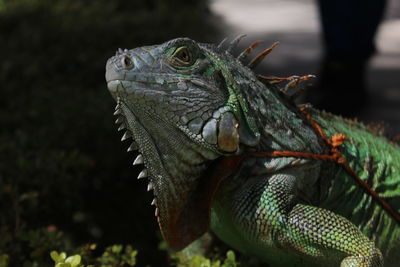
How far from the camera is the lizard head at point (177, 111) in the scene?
73.1 inches

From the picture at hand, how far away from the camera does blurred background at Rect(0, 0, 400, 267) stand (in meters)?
3.25

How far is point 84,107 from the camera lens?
4.37 meters

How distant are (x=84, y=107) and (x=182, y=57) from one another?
8.45 feet

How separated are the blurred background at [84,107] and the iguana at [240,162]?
0.60 meters

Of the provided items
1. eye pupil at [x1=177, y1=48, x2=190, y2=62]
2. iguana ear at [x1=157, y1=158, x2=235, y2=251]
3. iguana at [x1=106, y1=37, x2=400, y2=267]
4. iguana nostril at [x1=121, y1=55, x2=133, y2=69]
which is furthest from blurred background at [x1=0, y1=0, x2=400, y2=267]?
eye pupil at [x1=177, y1=48, x2=190, y2=62]

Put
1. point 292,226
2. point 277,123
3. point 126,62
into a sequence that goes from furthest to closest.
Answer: point 277,123 → point 292,226 → point 126,62

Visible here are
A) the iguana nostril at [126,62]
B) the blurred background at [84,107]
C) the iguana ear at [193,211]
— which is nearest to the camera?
the iguana nostril at [126,62]

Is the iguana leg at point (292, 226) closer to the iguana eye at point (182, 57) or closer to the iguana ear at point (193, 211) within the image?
the iguana ear at point (193, 211)

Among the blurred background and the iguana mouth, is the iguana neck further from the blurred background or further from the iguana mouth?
the blurred background

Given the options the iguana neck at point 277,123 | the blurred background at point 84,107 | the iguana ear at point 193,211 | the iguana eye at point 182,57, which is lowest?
the blurred background at point 84,107

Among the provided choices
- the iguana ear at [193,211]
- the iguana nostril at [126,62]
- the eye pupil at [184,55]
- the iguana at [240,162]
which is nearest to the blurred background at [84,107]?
the iguana ear at [193,211]

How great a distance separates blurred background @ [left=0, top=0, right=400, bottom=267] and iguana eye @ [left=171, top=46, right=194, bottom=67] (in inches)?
36.2

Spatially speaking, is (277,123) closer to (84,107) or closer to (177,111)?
(177,111)

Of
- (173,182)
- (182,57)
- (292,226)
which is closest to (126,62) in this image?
(182,57)
